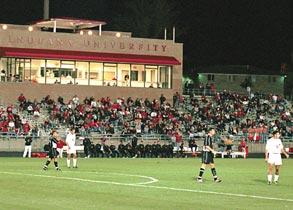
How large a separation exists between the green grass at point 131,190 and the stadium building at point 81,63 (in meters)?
30.0

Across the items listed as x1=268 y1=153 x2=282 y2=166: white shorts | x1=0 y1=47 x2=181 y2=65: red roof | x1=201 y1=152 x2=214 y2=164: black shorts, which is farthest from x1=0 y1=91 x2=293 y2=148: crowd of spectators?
x1=268 y1=153 x2=282 y2=166: white shorts

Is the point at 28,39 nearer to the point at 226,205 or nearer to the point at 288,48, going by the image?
the point at 226,205

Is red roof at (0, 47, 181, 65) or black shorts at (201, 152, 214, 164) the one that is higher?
red roof at (0, 47, 181, 65)

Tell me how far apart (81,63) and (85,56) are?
0.78 m

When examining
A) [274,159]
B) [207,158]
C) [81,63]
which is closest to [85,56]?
[81,63]

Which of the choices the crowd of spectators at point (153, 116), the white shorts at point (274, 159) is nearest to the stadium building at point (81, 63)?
the crowd of spectators at point (153, 116)

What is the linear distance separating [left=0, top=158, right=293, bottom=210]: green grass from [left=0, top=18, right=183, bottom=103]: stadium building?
2996 centimetres

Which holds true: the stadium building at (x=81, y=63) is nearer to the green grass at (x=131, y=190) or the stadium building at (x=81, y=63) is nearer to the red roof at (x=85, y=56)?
the red roof at (x=85, y=56)

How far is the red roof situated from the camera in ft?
211

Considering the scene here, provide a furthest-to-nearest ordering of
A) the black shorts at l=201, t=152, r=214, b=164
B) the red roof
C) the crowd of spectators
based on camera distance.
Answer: the red roof → the crowd of spectators → the black shorts at l=201, t=152, r=214, b=164

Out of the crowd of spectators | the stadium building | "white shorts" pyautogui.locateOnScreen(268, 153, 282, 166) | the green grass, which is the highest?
the stadium building

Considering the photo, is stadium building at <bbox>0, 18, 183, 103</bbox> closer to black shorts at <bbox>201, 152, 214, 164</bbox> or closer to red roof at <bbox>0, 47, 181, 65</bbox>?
red roof at <bbox>0, 47, 181, 65</bbox>

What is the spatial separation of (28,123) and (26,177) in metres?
27.8

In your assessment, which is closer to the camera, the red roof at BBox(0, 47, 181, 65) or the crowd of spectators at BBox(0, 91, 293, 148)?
the crowd of spectators at BBox(0, 91, 293, 148)
